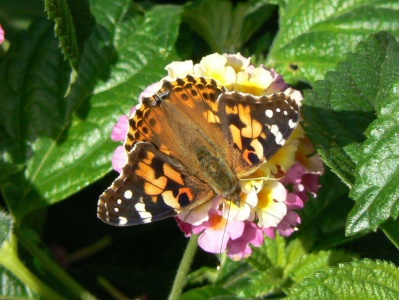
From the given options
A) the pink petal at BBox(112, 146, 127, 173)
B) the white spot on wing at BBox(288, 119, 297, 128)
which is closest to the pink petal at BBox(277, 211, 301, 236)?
the white spot on wing at BBox(288, 119, 297, 128)

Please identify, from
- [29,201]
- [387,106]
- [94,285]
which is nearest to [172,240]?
[94,285]

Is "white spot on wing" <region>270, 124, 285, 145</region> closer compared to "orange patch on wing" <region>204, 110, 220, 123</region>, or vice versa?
"white spot on wing" <region>270, 124, 285, 145</region>

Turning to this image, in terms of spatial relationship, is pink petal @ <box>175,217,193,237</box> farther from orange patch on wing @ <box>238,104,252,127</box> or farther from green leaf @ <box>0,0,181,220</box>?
green leaf @ <box>0,0,181,220</box>

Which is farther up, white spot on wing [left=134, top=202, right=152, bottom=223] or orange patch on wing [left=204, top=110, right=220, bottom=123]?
orange patch on wing [left=204, top=110, right=220, bottom=123]

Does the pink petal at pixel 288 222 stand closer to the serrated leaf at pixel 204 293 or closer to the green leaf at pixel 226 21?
the serrated leaf at pixel 204 293

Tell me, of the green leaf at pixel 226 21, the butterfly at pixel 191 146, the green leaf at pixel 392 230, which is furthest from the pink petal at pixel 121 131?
the green leaf at pixel 392 230

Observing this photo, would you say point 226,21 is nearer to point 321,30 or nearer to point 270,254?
point 321,30

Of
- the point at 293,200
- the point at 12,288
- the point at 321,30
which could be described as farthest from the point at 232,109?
the point at 12,288
